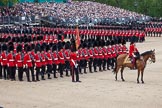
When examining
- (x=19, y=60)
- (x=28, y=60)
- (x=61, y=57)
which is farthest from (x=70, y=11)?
(x=28, y=60)

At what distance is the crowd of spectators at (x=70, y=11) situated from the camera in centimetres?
5394

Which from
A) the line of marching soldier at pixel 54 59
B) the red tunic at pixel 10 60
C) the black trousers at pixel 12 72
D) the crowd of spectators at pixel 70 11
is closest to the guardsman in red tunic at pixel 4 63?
the line of marching soldier at pixel 54 59

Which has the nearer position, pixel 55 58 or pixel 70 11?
pixel 55 58

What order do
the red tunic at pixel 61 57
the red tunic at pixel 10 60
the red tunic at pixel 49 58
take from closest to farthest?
the red tunic at pixel 10 60, the red tunic at pixel 49 58, the red tunic at pixel 61 57

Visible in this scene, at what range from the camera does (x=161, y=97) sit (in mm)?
16719

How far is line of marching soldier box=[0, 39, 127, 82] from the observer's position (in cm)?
2081

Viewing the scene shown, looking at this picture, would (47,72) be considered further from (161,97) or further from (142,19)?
(142,19)

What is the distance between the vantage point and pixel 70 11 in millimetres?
62250

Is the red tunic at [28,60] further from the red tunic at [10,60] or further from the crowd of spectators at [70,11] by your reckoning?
the crowd of spectators at [70,11]

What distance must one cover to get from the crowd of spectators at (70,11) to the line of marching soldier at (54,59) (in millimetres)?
27155

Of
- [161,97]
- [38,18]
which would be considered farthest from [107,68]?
[38,18]

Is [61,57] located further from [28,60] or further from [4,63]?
[4,63]

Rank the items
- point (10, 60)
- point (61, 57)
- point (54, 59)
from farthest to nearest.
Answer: point (61, 57)
point (54, 59)
point (10, 60)

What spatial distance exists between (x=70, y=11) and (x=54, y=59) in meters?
41.0
